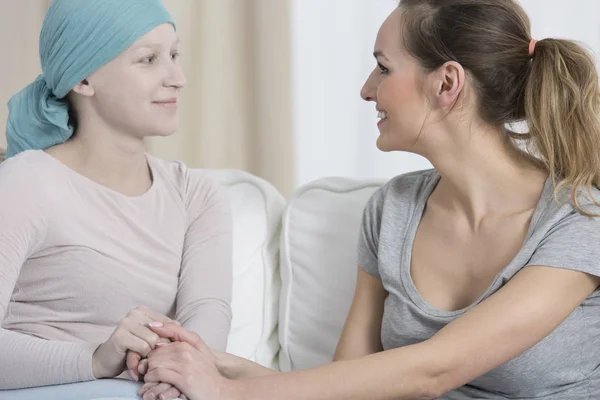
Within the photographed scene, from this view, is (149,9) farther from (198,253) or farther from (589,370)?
(589,370)

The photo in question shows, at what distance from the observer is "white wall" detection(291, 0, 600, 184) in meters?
2.70

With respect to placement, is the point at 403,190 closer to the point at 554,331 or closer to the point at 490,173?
the point at 490,173

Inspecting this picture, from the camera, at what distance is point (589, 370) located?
4.73 feet

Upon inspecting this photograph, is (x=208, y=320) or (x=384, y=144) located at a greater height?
(x=384, y=144)

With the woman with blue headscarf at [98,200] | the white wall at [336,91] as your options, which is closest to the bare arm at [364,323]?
the woman with blue headscarf at [98,200]

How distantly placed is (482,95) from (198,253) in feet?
2.01

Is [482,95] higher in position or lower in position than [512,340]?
higher

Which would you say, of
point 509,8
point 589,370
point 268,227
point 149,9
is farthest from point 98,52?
point 589,370

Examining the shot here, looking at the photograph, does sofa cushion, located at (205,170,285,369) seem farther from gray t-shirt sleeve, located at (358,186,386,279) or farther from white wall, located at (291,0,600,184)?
white wall, located at (291,0,600,184)

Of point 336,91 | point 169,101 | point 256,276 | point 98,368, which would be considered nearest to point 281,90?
point 336,91

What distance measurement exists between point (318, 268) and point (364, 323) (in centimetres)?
23

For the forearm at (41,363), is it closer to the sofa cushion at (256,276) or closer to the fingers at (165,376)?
the fingers at (165,376)

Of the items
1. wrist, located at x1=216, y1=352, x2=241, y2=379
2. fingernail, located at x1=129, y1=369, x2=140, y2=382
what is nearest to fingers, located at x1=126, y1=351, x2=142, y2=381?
fingernail, located at x1=129, y1=369, x2=140, y2=382

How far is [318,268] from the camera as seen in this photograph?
1838 mm
